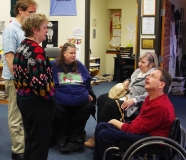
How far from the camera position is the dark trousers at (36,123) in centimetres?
210

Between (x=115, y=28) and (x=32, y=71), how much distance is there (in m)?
6.56

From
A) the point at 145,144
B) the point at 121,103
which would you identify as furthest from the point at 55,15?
the point at 145,144

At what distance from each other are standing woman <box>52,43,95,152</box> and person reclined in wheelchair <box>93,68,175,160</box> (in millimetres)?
795

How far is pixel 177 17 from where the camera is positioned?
7.12 metres

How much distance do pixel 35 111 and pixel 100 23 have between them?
6.12 m

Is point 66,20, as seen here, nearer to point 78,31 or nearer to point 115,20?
point 78,31

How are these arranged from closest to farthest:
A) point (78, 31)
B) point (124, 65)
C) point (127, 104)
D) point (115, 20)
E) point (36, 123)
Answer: point (36, 123), point (127, 104), point (78, 31), point (124, 65), point (115, 20)

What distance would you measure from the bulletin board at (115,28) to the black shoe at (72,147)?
5.46 meters

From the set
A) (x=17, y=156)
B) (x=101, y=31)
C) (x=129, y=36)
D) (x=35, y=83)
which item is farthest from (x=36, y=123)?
(x=129, y=36)

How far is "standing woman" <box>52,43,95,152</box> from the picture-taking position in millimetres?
3150

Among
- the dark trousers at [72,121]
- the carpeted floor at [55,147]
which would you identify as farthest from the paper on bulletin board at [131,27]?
the dark trousers at [72,121]

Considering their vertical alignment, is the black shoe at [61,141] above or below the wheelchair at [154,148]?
below

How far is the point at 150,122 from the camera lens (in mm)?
2176

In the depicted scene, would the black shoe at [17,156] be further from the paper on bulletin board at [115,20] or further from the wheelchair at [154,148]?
the paper on bulletin board at [115,20]
